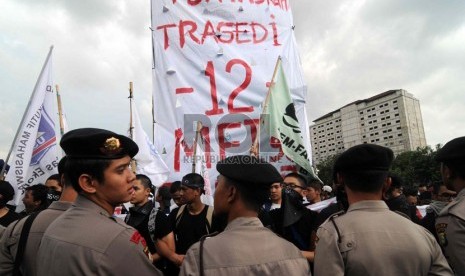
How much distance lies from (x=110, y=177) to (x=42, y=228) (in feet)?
2.17

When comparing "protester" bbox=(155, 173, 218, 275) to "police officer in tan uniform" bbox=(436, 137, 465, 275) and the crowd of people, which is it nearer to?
the crowd of people

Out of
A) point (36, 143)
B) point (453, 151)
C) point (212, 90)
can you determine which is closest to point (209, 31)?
point (212, 90)

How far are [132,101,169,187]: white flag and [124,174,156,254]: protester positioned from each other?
2561mm

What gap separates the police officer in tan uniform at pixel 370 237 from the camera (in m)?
1.57

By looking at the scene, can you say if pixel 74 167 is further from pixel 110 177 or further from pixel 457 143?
pixel 457 143

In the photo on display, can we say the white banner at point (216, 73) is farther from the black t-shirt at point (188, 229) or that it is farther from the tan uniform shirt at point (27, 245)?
the tan uniform shirt at point (27, 245)

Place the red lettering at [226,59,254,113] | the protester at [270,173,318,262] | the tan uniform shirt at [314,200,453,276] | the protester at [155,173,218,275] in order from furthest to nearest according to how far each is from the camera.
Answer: the red lettering at [226,59,254,113]
the protester at [155,173,218,275]
the protester at [270,173,318,262]
the tan uniform shirt at [314,200,453,276]

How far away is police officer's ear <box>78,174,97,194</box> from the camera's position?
1588mm

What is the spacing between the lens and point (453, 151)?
203 centimetres

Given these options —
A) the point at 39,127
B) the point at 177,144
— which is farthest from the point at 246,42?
the point at 39,127

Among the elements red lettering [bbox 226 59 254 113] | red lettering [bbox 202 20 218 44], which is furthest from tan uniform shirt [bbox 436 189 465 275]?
red lettering [bbox 202 20 218 44]

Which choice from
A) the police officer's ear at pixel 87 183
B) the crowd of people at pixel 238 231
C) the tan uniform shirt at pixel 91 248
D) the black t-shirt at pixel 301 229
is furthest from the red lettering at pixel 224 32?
the tan uniform shirt at pixel 91 248

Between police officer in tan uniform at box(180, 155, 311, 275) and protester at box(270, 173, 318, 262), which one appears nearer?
police officer in tan uniform at box(180, 155, 311, 275)

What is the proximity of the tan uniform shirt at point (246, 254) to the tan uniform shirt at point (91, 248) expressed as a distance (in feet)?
0.74
